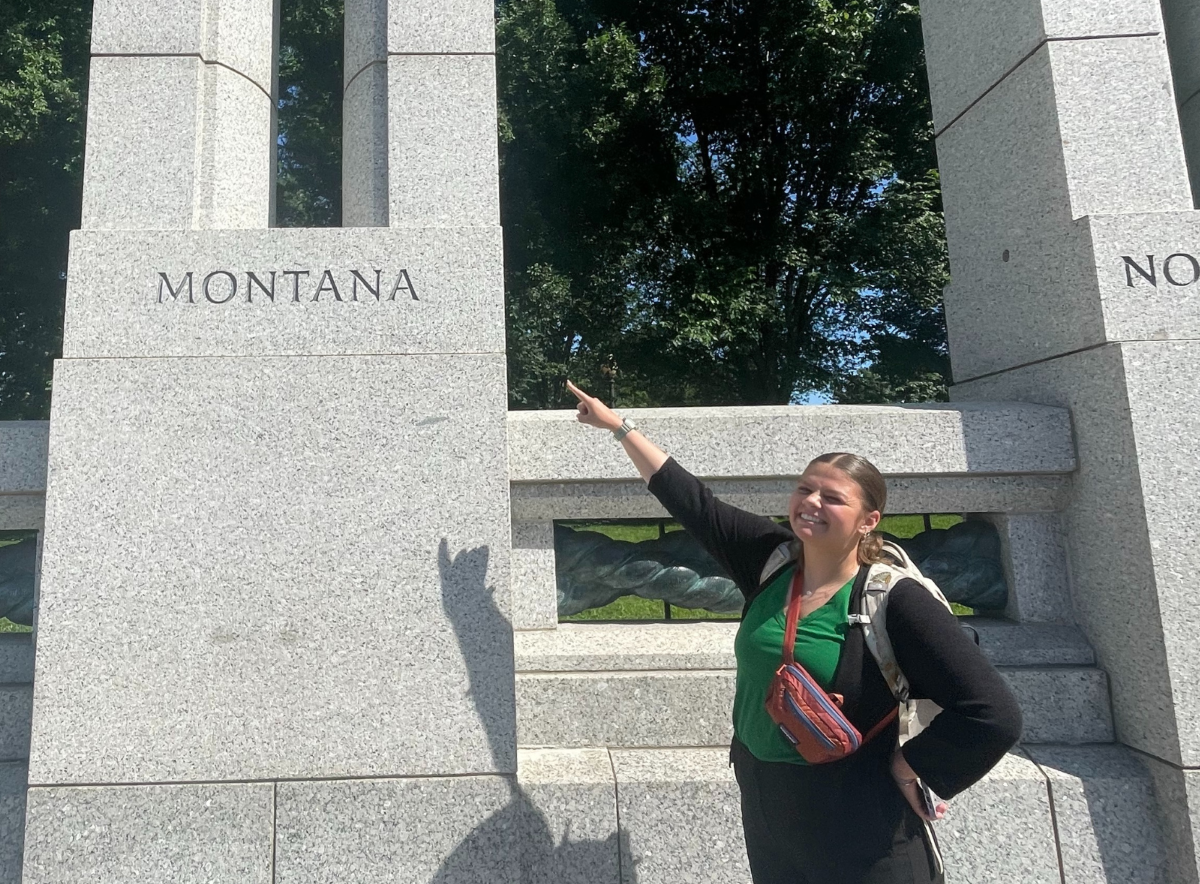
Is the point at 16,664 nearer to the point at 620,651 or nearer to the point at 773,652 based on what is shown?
the point at 620,651

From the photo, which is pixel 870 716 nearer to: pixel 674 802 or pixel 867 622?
pixel 867 622

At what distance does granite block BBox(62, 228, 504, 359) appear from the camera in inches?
135

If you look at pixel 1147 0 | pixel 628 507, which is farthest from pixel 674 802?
pixel 1147 0

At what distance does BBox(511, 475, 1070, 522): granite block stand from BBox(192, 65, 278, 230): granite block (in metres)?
1.90

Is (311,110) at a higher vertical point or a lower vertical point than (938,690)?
higher

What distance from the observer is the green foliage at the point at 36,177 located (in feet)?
39.5

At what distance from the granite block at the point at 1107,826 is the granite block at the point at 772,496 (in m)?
1.17

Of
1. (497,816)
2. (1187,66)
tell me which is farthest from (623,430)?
(1187,66)

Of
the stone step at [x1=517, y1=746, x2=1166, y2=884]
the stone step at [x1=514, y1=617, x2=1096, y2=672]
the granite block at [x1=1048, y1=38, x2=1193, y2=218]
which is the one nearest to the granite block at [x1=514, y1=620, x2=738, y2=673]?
the stone step at [x1=514, y1=617, x2=1096, y2=672]

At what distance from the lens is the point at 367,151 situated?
3996mm

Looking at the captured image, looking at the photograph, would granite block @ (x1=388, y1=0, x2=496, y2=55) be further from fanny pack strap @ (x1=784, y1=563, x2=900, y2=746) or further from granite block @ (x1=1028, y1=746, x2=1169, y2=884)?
granite block @ (x1=1028, y1=746, x2=1169, y2=884)

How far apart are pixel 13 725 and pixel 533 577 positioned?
224 centimetres

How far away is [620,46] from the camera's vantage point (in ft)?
45.8

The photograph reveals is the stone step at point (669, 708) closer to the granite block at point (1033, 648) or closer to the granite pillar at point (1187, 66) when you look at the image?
the granite block at point (1033, 648)
